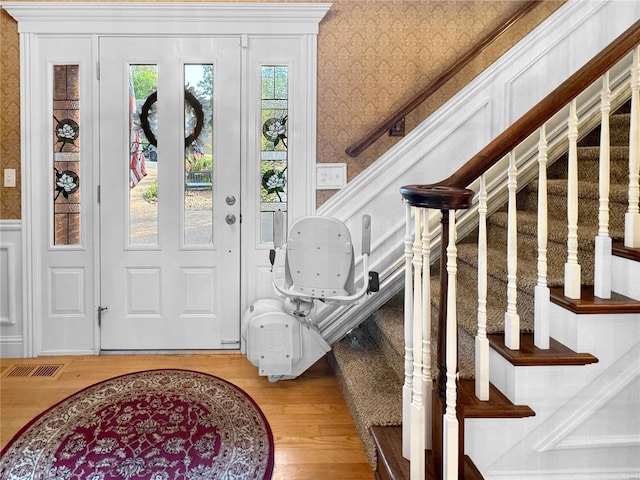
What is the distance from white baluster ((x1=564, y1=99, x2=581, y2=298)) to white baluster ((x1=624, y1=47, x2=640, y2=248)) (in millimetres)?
215

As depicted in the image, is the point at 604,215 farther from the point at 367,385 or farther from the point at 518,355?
the point at 367,385

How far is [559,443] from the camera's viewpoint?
1719mm

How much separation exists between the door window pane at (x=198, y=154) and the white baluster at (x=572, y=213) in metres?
2.33

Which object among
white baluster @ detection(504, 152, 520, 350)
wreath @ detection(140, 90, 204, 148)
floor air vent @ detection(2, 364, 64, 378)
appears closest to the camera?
white baluster @ detection(504, 152, 520, 350)

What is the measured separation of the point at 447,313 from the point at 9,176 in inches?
124

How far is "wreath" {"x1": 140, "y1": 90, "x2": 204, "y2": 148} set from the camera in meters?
3.33

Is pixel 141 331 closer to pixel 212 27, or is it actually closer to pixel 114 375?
pixel 114 375

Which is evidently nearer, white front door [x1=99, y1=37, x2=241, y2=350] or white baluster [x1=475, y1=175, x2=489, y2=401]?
white baluster [x1=475, y1=175, x2=489, y2=401]

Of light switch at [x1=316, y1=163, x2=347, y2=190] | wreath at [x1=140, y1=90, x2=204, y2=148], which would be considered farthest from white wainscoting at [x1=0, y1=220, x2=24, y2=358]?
light switch at [x1=316, y1=163, x2=347, y2=190]

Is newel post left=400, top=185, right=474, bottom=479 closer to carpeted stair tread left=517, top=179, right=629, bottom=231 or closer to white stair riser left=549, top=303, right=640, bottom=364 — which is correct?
white stair riser left=549, top=303, right=640, bottom=364

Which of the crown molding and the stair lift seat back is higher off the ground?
the crown molding

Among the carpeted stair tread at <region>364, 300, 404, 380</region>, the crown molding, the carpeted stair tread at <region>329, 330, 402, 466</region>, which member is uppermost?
the crown molding

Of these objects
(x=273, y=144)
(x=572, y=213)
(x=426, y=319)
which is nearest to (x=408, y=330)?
(x=426, y=319)

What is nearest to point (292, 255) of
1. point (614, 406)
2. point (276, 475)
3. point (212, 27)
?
point (276, 475)
